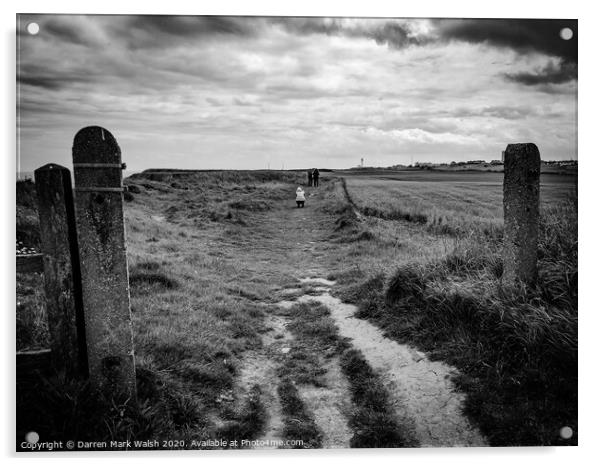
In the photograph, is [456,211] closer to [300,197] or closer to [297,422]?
[300,197]

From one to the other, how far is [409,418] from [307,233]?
1095 centimetres

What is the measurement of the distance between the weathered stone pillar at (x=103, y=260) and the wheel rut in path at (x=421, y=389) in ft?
8.13

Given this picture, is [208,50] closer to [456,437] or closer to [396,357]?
[396,357]

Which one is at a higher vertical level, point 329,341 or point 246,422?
point 329,341

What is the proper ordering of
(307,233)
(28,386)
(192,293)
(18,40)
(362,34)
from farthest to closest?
(307,233), (192,293), (362,34), (18,40), (28,386)

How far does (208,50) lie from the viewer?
448 centimetres

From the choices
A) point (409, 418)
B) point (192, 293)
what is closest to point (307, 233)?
point (192, 293)

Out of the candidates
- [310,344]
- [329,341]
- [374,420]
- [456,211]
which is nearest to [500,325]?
[374,420]

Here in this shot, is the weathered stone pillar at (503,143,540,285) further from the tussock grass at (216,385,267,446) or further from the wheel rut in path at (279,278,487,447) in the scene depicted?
the tussock grass at (216,385,267,446)

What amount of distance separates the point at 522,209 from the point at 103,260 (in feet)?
13.5

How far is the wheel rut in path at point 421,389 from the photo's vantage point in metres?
3.46

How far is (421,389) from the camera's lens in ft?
12.8

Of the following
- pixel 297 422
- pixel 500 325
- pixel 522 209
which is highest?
pixel 522 209

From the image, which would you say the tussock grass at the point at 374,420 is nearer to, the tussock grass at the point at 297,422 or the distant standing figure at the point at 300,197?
the tussock grass at the point at 297,422
